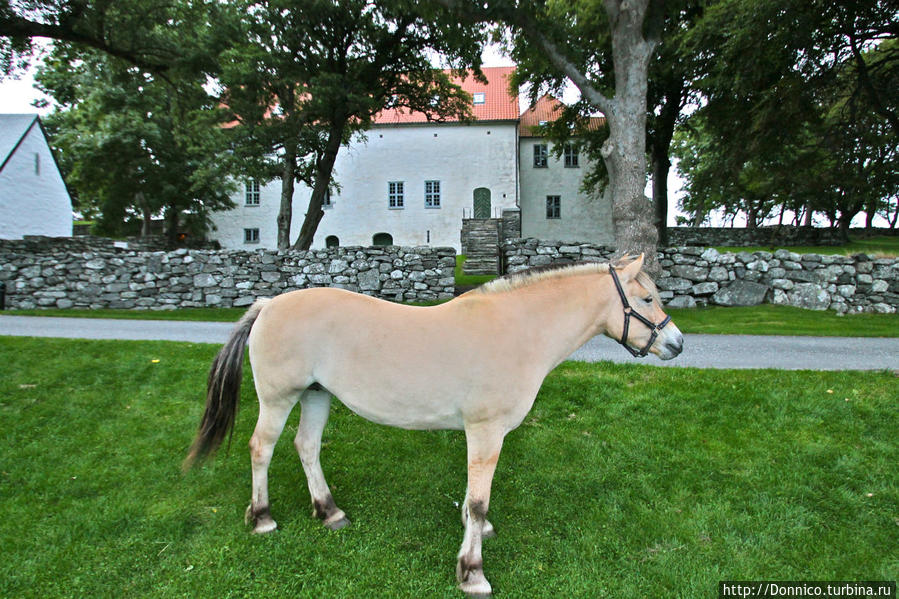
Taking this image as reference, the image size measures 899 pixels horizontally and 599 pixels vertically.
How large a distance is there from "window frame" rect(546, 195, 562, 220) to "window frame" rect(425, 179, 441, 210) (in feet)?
29.1

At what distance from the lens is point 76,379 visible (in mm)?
6730

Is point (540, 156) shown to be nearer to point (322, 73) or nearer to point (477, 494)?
point (322, 73)

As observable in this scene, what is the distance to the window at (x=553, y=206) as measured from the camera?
39.8 metres

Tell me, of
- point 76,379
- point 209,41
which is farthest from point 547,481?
point 209,41

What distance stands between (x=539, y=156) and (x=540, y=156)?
82 millimetres

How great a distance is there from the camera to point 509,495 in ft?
14.1

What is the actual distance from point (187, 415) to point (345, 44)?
1685 centimetres

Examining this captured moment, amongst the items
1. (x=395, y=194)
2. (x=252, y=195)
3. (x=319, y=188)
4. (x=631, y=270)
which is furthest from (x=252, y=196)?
(x=631, y=270)

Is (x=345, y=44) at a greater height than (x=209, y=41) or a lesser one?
greater

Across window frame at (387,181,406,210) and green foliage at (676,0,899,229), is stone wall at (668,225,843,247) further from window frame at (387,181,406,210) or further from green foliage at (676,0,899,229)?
window frame at (387,181,406,210)

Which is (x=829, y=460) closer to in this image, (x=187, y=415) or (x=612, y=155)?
(x=187, y=415)

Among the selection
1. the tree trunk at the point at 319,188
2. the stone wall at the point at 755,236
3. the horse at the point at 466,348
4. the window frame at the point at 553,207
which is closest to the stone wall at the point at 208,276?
the tree trunk at the point at 319,188

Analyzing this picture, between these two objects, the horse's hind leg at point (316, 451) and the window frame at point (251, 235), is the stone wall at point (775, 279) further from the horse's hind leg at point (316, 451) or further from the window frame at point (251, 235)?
the window frame at point (251, 235)

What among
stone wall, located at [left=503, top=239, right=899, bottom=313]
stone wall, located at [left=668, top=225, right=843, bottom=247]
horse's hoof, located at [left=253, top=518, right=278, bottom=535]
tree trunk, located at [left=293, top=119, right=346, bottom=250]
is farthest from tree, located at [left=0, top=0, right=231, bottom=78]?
stone wall, located at [left=668, top=225, right=843, bottom=247]
